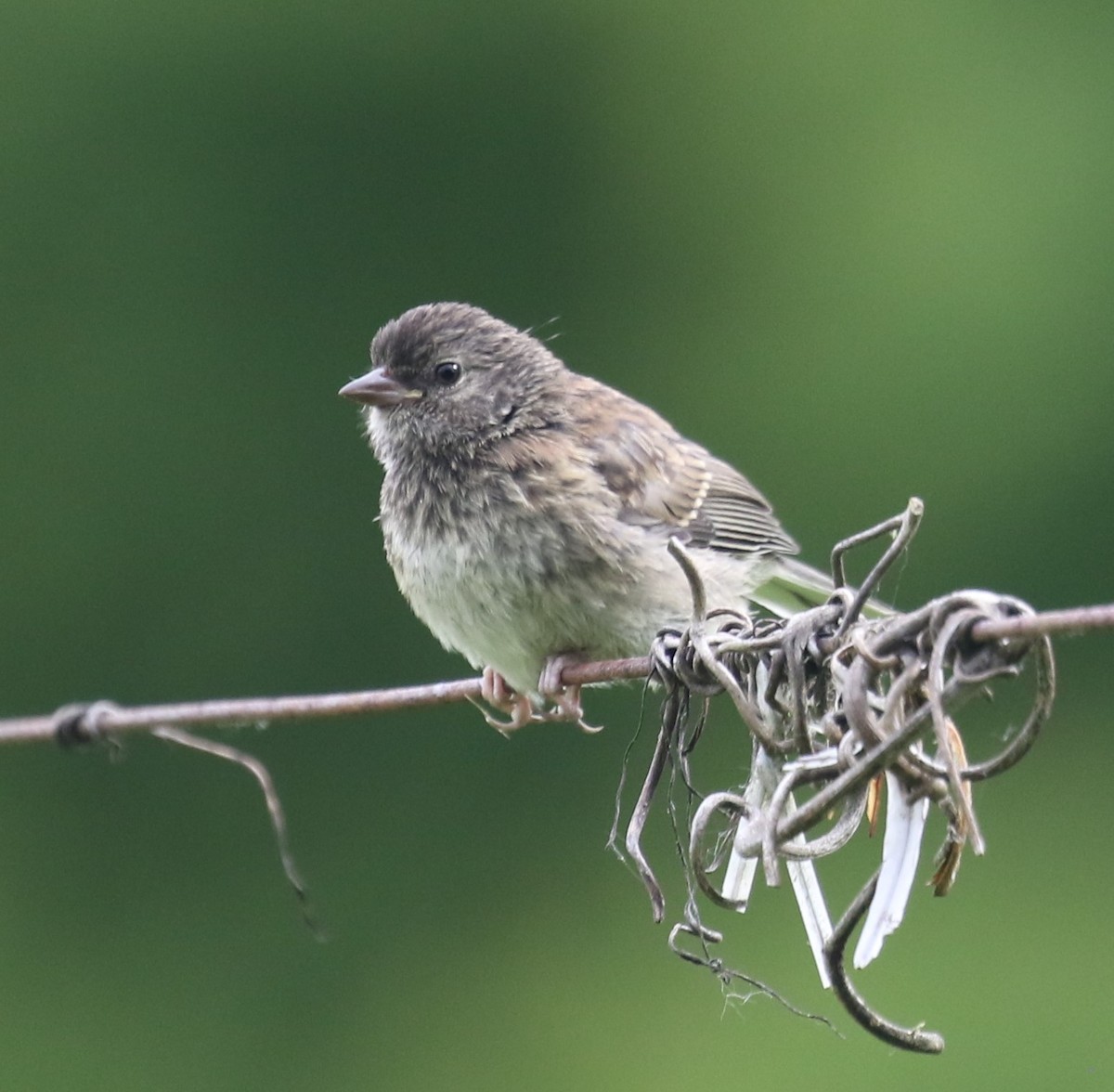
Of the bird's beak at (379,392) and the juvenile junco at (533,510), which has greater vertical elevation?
the bird's beak at (379,392)

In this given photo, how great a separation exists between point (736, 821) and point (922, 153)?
5.37m

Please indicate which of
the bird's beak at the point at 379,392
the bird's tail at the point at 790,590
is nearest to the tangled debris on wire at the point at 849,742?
the bird's beak at the point at 379,392

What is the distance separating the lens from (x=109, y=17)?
24.6ft

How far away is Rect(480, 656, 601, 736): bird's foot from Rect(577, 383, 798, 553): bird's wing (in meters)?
0.43

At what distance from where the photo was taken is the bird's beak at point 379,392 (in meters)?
4.70

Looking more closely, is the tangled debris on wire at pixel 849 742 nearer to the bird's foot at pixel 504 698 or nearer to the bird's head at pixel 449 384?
the bird's foot at pixel 504 698

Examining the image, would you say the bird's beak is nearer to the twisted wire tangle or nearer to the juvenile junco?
the juvenile junco

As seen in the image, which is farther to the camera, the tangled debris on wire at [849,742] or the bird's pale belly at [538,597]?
the bird's pale belly at [538,597]

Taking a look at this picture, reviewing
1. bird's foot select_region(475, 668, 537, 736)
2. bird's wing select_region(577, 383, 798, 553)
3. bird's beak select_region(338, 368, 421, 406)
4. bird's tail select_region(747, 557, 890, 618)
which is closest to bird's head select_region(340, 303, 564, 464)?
bird's beak select_region(338, 368, 421, 406)

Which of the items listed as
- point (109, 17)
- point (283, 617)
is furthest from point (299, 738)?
point (109, 17)

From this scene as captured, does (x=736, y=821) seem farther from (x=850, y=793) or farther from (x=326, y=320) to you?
(x=326, y=320)

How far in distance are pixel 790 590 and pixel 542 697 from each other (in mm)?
1097

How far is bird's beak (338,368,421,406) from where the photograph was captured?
4.70 m

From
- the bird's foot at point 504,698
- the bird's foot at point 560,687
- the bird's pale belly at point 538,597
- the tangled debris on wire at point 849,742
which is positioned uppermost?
the tangled debris on wire at point 849,742
